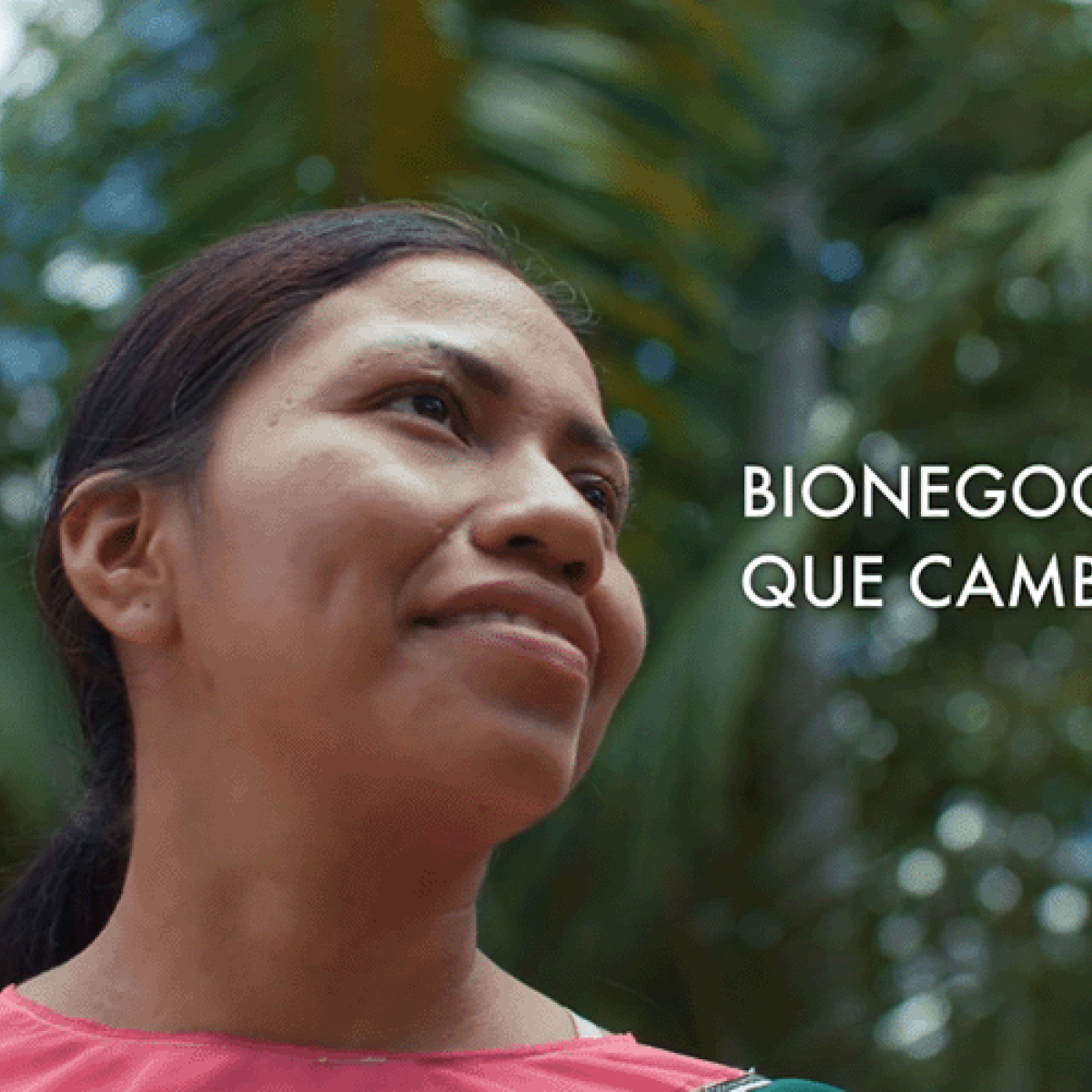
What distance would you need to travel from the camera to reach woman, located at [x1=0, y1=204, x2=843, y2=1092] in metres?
1.10

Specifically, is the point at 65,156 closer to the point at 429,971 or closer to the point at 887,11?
the point at 887,11

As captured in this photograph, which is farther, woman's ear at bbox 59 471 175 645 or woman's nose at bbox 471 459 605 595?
woman's ear at bbox 59 471 175 645

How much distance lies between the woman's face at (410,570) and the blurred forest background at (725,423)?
2072 mm

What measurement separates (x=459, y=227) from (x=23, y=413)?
8.94 feet

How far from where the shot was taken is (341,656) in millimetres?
1095

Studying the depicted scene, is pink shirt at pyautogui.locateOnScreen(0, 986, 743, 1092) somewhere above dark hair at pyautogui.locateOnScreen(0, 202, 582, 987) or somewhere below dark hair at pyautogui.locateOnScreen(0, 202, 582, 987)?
below

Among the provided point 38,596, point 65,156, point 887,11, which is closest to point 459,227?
point 38,596

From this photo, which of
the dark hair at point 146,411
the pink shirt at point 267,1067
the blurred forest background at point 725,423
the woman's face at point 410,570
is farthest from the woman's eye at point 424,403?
the blurred forest background at point 725,423

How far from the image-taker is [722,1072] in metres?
1.27

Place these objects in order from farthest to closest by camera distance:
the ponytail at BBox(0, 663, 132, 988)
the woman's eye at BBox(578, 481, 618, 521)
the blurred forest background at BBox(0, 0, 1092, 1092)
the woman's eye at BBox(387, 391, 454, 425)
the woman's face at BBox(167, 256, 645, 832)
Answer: the blurred forest background at BBox(0, 0, 1092, 1092) < the ponytail at BBox(0, 663, 132, 988) < the woman's eye at BBox(578, 481, 618, 521) < the woman's eye at BBox(387, 391, 454, 425) < the woman's face at BBox(167, 256, 645, 832)

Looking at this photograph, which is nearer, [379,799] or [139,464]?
[379,799]

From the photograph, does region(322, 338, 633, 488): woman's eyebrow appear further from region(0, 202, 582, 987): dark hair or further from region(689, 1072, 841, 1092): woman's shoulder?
region(689, 1072, 841, 1092): woman's shoulder

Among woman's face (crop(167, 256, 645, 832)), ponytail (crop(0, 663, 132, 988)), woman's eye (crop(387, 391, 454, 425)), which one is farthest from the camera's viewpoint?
ponytail (crop(0, 663, 132, 988))

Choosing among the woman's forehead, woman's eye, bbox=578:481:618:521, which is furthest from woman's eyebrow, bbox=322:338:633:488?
woman's eye, bbox=578:481:618:521
